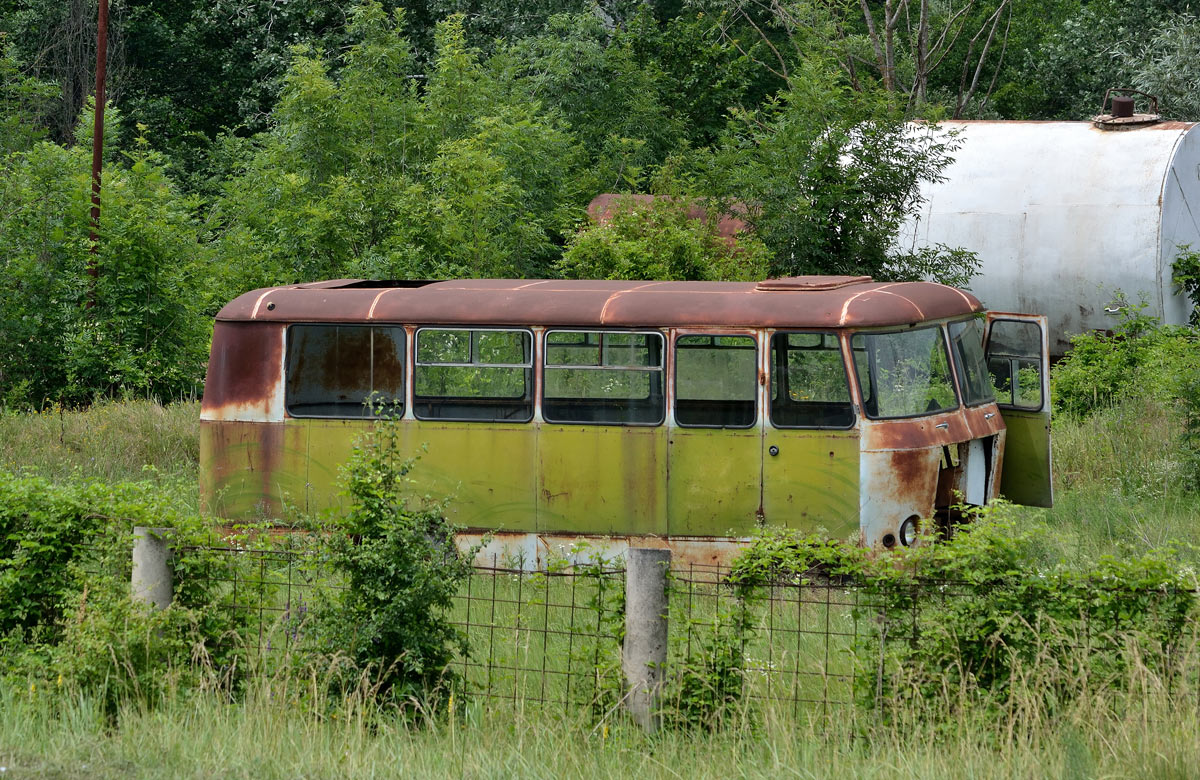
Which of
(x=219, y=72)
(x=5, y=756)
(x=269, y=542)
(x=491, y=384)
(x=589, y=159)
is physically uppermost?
(x=219, y=72)

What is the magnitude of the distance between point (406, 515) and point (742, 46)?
30783 mm

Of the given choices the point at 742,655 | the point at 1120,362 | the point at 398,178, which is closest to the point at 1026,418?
the point at 742,655

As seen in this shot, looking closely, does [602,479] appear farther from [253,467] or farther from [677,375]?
[253,467]

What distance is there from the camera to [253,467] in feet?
35.0

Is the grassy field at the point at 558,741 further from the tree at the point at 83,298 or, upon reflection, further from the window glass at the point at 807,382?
the tree at the point at 83,298

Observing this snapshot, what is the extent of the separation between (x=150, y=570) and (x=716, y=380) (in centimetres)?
511

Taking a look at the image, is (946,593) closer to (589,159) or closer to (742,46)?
(589,159)

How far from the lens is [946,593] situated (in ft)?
19.4

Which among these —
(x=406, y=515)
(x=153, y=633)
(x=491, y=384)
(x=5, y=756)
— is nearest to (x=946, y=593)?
(x=406, y=515)

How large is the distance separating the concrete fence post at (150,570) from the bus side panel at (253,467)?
4.14 meters

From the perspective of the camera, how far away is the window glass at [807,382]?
9.74 m

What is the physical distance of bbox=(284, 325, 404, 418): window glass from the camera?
10508 millimetres

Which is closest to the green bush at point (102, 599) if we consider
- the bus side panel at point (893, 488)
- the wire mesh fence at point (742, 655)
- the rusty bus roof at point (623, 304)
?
the wire mesh fence at point (742, 655)

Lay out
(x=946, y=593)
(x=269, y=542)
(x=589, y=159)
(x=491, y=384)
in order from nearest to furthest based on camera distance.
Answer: (x=946, y=593) < (x=269, y=542) < (x=491, y=384) < (x=589, y=159)
